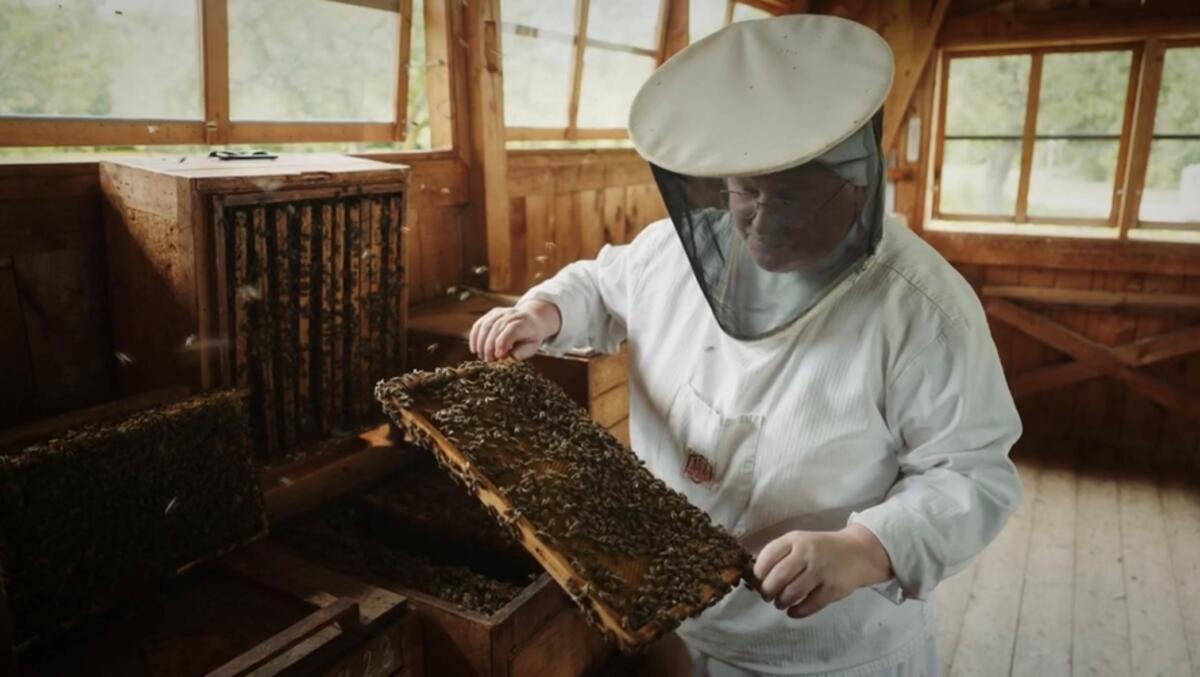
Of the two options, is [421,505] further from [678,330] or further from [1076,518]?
[1076,518]

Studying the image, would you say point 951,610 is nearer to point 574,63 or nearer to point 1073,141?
point 574,63

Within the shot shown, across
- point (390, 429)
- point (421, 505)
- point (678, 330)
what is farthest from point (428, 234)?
point (678, 330)

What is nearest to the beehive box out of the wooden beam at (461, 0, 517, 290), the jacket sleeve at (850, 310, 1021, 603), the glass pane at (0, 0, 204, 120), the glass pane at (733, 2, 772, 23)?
the jacket sleeve at (850, 310, 1021, 603)

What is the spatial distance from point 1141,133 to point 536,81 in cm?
412

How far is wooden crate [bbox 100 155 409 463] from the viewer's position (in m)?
1.88

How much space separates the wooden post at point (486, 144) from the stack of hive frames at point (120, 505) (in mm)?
1606

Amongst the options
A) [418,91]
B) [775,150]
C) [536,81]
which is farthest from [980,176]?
[775,150]

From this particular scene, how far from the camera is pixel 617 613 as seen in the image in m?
1.23

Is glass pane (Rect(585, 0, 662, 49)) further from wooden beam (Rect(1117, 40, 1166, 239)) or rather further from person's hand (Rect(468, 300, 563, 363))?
wooden beam (Rect(1117, 40, 1166, 239))

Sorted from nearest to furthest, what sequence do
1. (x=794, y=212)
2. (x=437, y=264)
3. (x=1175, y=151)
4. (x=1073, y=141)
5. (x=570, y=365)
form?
1. (x=794, y=212)
2. (x=570, y=365)
3. (x=437, y=264)
4. (x=1175, y=151)
5. (x=1073, y=141)

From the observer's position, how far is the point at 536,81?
395 centimetres

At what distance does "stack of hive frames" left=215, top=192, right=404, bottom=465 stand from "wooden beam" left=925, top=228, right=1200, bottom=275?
15.8 feet

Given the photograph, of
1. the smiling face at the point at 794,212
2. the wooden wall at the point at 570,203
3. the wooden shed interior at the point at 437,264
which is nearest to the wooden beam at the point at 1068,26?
the wooden shed interior at the point at 437,264

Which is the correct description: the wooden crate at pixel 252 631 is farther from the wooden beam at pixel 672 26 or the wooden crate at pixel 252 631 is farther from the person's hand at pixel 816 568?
the wooden beam at pixel 672 26
